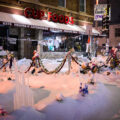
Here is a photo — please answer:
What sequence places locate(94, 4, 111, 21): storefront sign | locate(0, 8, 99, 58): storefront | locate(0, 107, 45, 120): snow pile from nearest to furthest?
1. locate(0, 107, 45, 120): snow pile
2. locate(0, 8, 99, 58): storefront
3. locate(94, 4, 111, 21): storefront sign

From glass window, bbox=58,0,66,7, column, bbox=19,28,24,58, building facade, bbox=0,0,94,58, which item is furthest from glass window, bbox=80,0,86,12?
column, bbox=19,28,24,58

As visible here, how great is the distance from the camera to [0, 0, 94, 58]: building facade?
44.3 feet

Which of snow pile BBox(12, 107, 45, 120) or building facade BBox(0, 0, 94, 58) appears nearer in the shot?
snow pile BBox(12, 107, 45, 120)

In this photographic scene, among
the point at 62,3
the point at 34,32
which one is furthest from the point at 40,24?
the point at 62,3

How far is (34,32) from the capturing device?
16.3 m

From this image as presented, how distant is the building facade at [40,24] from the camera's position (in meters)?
13.5

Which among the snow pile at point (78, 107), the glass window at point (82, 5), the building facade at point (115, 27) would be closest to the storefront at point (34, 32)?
the glass window at point (82, 5)

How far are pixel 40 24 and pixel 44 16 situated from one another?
2.23 meters

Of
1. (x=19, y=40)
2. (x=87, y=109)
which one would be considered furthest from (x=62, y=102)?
(x=19, y=40)

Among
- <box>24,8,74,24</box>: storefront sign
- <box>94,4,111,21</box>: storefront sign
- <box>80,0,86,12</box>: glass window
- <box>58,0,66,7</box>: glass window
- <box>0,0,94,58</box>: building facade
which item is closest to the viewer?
<box>0,0,94,58</box>: building facade

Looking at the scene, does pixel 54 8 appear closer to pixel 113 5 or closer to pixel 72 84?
pixel 72 84

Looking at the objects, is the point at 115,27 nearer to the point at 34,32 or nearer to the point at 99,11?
the point at 99,11

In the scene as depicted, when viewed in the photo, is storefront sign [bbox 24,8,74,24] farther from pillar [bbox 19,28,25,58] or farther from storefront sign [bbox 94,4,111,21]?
storefront sign [bbox 94,4,111,21]

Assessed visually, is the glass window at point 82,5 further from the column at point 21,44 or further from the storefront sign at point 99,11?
the column at point 21,44
